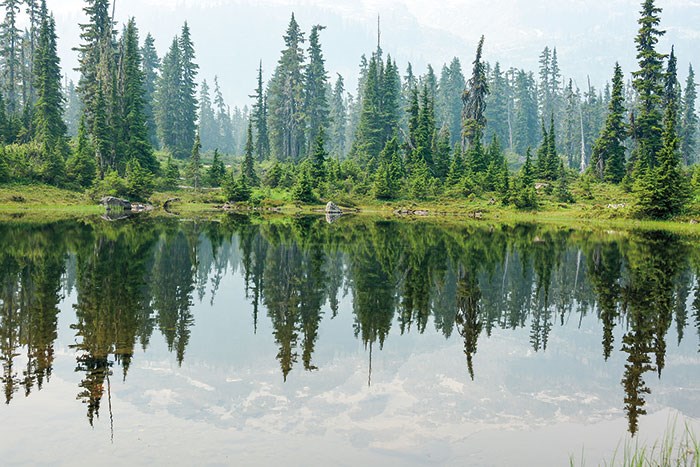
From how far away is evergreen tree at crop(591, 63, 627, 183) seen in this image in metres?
75.4

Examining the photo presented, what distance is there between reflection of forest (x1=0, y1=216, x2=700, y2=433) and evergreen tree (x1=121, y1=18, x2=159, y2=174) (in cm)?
4222

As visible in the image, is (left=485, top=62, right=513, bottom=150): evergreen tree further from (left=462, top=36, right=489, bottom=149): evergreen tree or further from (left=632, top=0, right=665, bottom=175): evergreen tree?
(left=632, top=0, right=665, bottom=175): evergreen tree

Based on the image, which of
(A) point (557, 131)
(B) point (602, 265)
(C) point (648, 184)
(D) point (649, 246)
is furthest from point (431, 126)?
(A) point (557, 131)

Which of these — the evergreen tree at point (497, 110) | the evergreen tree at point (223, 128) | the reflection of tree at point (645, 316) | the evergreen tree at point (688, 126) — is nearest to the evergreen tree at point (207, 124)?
the evergreen tree at point (223, 128)

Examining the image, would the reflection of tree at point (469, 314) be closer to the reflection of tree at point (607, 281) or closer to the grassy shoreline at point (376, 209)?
the reflection of tree at point (607, 281)

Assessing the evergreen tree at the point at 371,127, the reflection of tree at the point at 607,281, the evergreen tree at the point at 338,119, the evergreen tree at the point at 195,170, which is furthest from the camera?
the evergreen tree at the point at 338,119

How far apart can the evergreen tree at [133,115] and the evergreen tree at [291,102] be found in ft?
94.3

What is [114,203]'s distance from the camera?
217 ft

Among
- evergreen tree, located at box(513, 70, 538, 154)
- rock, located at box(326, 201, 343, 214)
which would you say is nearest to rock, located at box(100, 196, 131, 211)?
rock, located at box(326, 201, 343, 214)

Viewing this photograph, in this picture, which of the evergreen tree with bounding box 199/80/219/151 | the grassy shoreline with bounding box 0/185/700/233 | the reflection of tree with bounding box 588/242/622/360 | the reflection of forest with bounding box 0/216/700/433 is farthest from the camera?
the evergreen tree with bounding box 199/80/219/151

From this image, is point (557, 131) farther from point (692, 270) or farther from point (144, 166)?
point (692, 270)

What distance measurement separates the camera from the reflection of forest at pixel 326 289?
45.3 feet

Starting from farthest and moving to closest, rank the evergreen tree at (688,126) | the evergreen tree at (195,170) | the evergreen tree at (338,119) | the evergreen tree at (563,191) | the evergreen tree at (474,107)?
the evergreen tree at (338,119)
the evergreen tree at (688,126)
the evergreen tree at (474,107)
the evergreen tree at (195,170)
the evergreen tree at (563,191)

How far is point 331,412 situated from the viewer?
10.4m
